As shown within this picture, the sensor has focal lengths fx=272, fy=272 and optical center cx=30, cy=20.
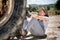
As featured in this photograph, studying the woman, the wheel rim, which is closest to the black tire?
the wheel rim

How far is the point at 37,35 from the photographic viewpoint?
256cm

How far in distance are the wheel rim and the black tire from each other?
0.03 m

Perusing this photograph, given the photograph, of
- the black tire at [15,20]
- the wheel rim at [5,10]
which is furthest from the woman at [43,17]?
the wheel rim at [5,10]

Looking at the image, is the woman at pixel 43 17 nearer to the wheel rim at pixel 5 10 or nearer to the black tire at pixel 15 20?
the black tire at pixel 15 20

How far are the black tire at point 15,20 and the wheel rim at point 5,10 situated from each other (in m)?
0.03

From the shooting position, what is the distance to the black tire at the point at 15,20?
8.47 feet

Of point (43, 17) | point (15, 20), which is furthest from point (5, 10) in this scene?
point (43, 17)

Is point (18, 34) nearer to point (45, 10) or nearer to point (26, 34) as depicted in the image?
point (26, 34)

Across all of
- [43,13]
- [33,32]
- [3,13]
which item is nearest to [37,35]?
[33,32]

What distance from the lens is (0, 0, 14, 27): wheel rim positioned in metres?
2.59

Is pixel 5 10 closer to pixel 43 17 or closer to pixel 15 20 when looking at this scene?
pixel 15 20

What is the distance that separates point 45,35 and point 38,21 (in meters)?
0.15

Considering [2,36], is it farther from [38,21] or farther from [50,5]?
[50,5]

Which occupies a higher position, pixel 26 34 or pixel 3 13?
pixel 3 13
